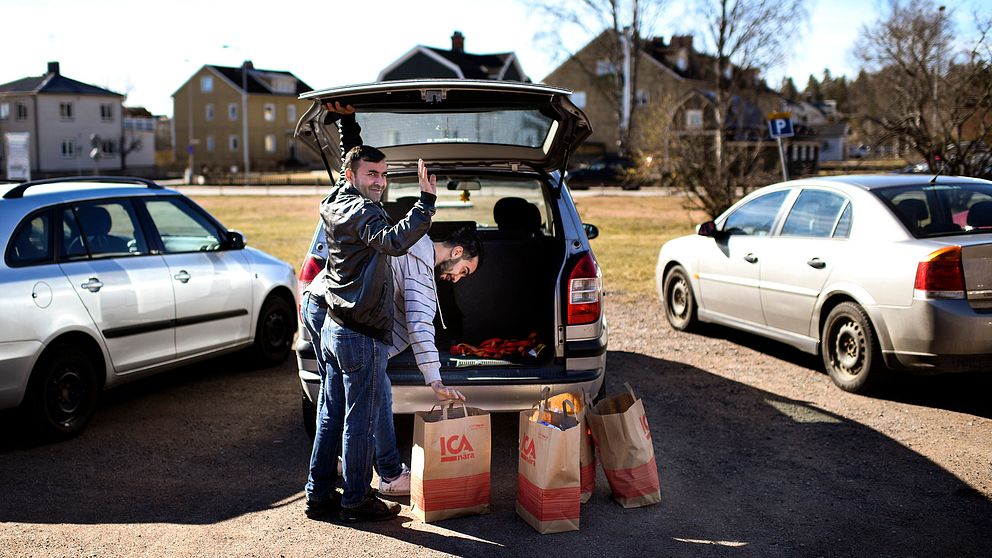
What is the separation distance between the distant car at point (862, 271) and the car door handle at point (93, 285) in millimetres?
5276

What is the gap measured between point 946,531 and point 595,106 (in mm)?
66361

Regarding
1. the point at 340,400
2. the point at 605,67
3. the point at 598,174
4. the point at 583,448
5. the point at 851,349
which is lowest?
the point at 583,448

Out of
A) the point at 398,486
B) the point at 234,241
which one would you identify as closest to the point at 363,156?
the point at 398,486

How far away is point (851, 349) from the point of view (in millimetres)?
7172

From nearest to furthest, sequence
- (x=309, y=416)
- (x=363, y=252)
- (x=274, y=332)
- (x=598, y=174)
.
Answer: (x=363, y=252)
(x=309, y=416)
(x=274, y=332)
(x=598, y=174)

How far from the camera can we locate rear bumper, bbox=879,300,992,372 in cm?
624

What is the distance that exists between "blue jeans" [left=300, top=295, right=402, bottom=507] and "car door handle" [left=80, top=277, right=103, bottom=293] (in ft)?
7.06

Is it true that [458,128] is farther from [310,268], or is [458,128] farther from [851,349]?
[851,349]

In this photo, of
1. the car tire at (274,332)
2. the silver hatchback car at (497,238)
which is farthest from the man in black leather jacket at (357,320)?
the car tire at (274,332)

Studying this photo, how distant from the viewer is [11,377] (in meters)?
5.61

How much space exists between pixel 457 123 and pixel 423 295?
1.81m

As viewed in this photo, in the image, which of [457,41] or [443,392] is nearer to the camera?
[443,392]

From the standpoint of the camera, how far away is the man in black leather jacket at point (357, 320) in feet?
13.9

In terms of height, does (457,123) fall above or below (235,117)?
below
